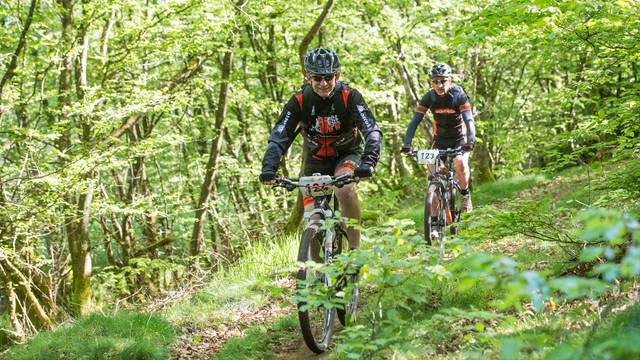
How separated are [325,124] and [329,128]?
0.18ft

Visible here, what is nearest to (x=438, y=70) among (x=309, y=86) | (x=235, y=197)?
(x=309, y=86)

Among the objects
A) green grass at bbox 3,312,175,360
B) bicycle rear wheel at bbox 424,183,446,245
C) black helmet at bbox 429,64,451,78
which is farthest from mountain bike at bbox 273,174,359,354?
black helmet at bbox 429,64,451,78

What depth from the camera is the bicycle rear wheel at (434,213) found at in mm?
7395

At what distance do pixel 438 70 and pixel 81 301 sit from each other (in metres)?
7.45

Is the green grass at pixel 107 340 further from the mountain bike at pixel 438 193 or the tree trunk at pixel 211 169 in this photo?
the tree trunk at pixel 211 169

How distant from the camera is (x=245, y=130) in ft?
62.9

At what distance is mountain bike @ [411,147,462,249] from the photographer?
7.27m

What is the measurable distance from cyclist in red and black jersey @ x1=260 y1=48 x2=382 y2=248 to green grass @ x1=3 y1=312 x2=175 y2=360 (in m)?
1.99

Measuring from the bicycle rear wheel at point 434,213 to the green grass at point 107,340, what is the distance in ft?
11.1

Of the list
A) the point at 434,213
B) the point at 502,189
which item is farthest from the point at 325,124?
the point at 502,189

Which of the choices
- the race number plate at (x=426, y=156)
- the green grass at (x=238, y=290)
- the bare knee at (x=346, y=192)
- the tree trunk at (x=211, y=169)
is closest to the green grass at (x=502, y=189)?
the tree trunk at (x=211, y=169)

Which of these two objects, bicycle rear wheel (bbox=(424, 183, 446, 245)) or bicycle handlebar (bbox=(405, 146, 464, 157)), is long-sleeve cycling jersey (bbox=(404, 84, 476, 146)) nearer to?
bicycle handlebar (bbox=(405, 146, 464, 157))

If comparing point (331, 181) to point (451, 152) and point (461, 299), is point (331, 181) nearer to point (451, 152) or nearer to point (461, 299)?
point (461, 299)

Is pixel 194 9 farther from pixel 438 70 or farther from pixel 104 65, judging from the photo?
pixel 438 70
